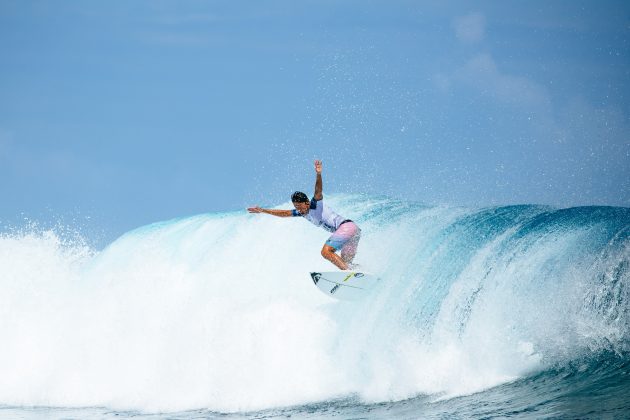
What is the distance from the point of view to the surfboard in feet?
32.1

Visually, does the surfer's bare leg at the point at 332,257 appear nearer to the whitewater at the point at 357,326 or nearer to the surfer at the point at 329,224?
the surfer at the point at 329,224

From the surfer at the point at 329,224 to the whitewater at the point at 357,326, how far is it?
1102mm

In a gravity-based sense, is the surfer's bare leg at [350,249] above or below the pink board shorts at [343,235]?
below

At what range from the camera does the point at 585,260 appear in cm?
870

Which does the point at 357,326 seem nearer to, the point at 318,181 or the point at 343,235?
the point at 343,235

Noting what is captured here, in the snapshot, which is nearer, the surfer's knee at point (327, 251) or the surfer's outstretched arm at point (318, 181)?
the surfer's outstretched arm at point (318, 181)

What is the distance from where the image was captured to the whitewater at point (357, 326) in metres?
8.16

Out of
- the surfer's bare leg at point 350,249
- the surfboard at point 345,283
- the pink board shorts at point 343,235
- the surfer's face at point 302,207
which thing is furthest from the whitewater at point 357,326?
the surfer's face at point 302,207

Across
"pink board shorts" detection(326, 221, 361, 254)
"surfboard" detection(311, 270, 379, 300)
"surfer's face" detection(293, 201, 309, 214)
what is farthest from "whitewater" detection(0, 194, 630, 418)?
"surfer's face" detection(293, 201, 309, 214)

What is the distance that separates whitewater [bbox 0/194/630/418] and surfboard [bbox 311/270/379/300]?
1.20ft

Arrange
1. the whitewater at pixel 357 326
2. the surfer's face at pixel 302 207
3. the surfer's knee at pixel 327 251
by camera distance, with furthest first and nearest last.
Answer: the surfer's knee at pixel 327 251 → the surfer's face at pixel 302 207 → the whitewater at pixel 357 326

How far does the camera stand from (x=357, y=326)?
1040 centimetres

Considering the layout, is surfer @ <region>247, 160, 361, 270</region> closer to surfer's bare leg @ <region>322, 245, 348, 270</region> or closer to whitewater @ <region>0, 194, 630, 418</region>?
surfer's bare leg @ <region>322, 245, 348, 270</region>

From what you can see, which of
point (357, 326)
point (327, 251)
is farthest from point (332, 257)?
point (357, 326)
